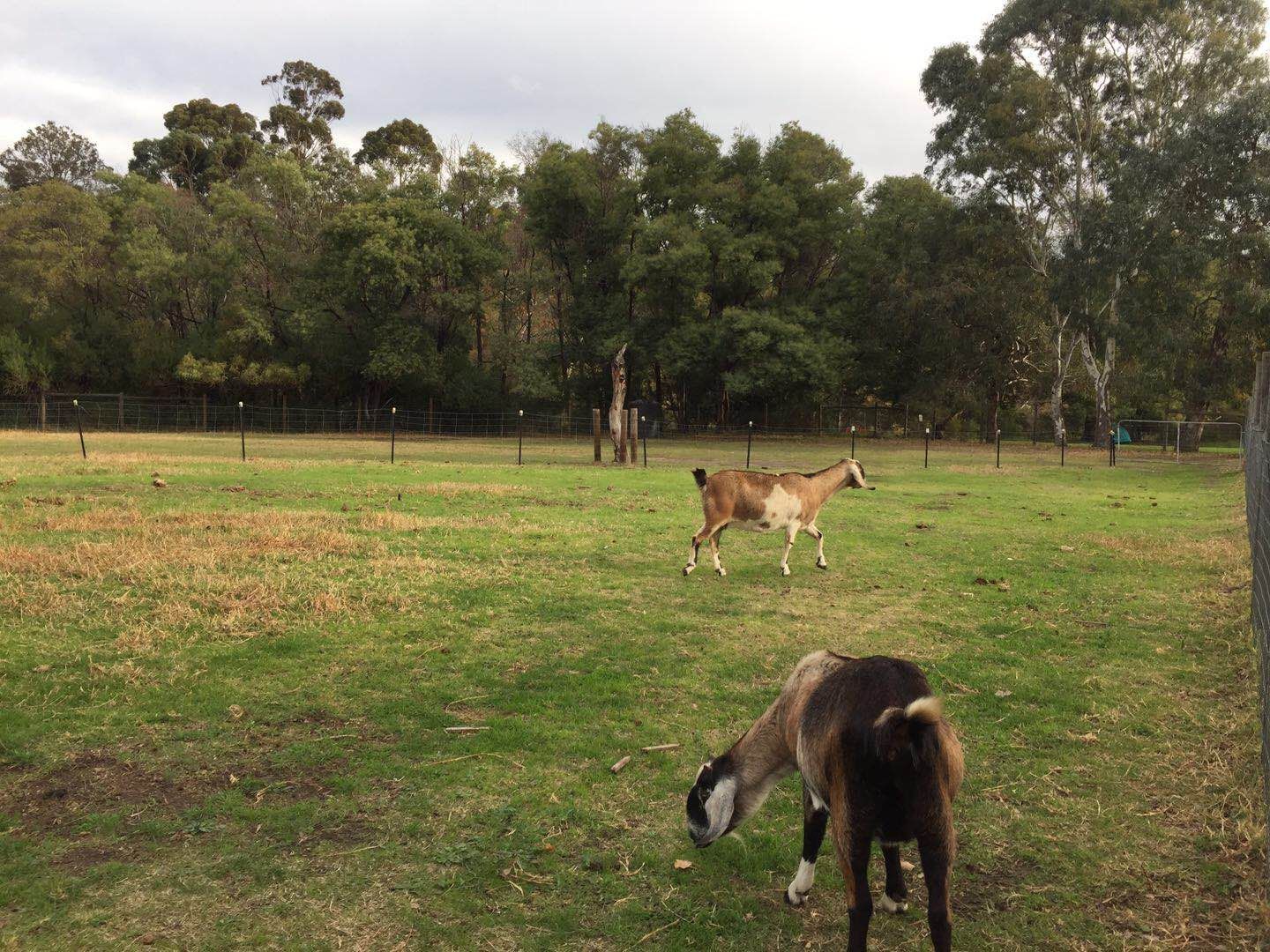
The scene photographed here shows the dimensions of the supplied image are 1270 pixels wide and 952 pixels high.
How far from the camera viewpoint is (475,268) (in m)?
41.8

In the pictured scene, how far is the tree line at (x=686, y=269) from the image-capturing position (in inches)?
1363

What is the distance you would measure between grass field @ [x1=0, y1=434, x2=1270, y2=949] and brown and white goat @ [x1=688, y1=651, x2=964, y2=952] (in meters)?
0.37

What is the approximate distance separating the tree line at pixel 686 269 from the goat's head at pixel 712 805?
3466 centimetres

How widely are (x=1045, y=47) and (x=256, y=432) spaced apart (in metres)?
39.0

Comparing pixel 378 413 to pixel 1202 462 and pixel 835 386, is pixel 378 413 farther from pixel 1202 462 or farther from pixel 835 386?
pixel 1202 462

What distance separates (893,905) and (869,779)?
99cm

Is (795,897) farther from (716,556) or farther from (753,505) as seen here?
(753,505)

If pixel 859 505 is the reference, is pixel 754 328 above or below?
above

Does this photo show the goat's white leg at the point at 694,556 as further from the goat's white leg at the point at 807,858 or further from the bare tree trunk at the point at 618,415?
the bare tree trunk at the point at 618,415

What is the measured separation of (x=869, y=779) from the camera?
2562 mm

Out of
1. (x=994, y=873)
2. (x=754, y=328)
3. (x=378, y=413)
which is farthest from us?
(x=378, y=413)

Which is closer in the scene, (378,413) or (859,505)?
(859,505)

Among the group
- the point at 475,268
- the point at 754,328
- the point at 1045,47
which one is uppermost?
the point at 1045,47

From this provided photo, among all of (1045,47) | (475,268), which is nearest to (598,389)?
(475,268)
